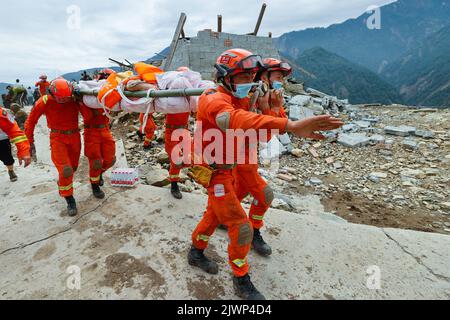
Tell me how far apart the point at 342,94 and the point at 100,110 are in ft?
281

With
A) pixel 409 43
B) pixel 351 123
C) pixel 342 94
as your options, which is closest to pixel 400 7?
pixel 409 43

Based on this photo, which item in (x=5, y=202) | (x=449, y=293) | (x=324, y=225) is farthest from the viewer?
(x=5, y=202)

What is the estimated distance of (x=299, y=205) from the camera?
16.8 feet

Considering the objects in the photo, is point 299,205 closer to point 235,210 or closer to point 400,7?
point 235,210

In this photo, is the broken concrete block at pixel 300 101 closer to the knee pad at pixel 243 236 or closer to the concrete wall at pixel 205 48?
the concrete wall at pixel 205 48

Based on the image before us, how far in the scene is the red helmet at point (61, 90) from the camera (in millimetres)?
3238

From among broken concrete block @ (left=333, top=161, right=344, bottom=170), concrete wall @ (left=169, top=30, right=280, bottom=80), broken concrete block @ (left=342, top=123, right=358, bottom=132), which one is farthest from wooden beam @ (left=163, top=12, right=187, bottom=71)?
broken concrete block @ (left=333, top=161, right=344, bottom=170)

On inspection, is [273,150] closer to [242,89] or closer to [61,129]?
[61,129]

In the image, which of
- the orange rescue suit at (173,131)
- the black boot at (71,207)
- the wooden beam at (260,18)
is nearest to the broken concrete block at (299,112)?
the wooden beam at (260,18)

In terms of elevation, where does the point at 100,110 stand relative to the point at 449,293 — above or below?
above

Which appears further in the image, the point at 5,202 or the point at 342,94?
the point at 342,94

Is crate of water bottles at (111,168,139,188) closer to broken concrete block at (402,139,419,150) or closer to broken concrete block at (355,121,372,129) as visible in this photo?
broken concrete block at (402,139,419,150)

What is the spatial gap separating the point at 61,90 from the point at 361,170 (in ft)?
21.8

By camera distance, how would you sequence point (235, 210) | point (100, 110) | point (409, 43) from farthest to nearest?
point (409, 43), point (100, 110), point (235, 210)
